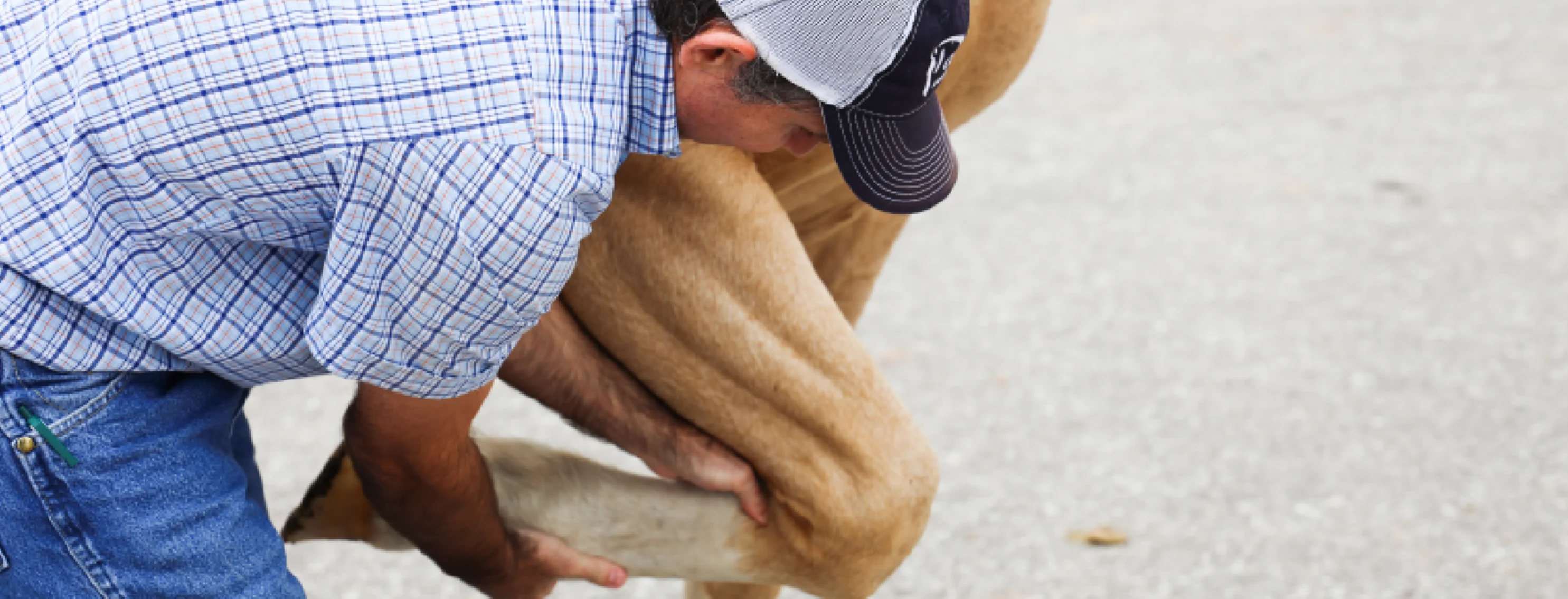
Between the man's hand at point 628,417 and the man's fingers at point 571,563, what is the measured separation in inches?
5.2

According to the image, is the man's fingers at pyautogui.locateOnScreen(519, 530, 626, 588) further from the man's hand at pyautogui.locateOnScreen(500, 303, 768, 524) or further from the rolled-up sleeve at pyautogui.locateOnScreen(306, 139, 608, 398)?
the rolled-up sleeve at pyautogui.locateOnScreen(306, 139, 608, 398)

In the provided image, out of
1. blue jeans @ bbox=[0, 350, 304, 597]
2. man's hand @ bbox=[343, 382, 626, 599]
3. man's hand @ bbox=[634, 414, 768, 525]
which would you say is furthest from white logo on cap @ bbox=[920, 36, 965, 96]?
blue jeans @ bbox=[0, 350, 304, 597]

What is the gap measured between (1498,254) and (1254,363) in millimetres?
943

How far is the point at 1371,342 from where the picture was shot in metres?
3.50

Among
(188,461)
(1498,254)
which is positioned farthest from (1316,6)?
(188,461)

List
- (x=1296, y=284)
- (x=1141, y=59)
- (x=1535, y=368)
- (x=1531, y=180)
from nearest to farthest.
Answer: (x=1535, y=368), (x=1296, y=284), (x=1531, y=180), (x=1141, y=59)

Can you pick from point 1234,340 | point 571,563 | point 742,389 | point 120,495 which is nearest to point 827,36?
point 742,389

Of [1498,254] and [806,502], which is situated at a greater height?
[806,502]

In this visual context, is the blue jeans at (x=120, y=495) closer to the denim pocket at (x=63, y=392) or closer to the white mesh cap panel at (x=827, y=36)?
the denim pocket at (x=63, y=392)

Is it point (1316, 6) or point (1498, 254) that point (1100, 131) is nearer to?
point (1498, 254)

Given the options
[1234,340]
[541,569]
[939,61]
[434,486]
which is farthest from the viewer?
[1234,340]

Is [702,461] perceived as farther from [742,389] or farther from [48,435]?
[48,435]

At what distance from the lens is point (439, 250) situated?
1.19m

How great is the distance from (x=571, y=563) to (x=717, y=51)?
32.1 inches
